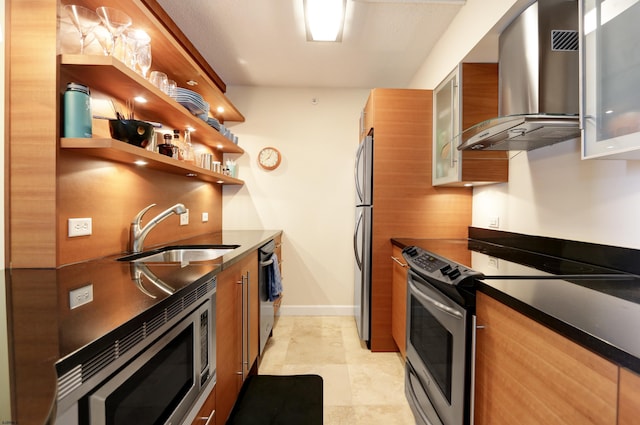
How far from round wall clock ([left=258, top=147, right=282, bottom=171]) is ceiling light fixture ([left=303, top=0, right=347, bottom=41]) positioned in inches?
49.5

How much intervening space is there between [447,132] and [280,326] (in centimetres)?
243

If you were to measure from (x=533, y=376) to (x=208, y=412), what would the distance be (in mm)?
1187

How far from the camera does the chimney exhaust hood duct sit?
121 cm

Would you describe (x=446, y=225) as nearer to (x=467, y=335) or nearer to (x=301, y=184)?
(x=467, y=335)

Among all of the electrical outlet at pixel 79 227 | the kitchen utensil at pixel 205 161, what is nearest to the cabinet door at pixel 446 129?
the kitchen utensil at pixel 205 161

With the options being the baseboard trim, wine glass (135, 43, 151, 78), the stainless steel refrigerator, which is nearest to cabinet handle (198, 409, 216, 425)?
the stainless steel refrigerator

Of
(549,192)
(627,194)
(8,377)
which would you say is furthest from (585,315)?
(8,377)

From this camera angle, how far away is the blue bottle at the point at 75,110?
1.17 m

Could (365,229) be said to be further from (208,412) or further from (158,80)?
(158,80)

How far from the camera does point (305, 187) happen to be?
3.26 metres

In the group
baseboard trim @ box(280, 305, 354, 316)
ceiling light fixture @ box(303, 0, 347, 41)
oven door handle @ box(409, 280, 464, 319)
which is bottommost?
baseboard trim @ box(280, 305, 354, 316)

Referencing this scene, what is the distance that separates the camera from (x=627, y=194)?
1.12 metres

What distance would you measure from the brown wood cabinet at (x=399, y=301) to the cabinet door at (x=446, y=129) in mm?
688

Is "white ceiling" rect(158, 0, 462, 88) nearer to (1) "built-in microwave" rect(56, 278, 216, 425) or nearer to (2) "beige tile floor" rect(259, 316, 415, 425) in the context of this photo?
(1) "built-in microwave" rect(56, 278, 216, 425)
